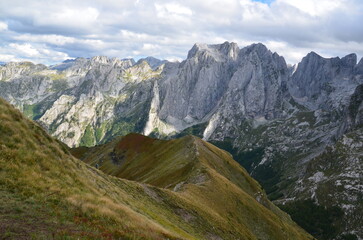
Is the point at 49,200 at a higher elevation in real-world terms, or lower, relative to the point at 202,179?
higher

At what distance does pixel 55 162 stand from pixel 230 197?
54799 mm

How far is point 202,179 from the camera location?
79.7 m

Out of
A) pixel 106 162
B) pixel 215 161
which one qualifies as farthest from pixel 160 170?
pixel 106 162

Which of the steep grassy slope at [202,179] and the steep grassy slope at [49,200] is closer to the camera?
the steep grassy slope at [49,200]

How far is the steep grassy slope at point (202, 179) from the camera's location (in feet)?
220

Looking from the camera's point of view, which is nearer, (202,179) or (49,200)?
(49,200)

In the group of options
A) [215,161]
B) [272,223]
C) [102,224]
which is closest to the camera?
[102,224]

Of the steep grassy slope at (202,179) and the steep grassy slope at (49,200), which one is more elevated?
the steep grassy slope at (49,200)

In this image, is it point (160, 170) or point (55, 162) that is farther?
point (160, 170)

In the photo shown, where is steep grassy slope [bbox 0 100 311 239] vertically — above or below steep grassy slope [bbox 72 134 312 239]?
above

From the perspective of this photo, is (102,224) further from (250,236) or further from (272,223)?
(272,223)

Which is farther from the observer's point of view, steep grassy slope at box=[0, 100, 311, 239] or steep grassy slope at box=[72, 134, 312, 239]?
steep grassy slope at box=[72, 134, 312, 239]

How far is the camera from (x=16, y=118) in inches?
1277

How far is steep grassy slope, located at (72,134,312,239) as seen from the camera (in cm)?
6694
